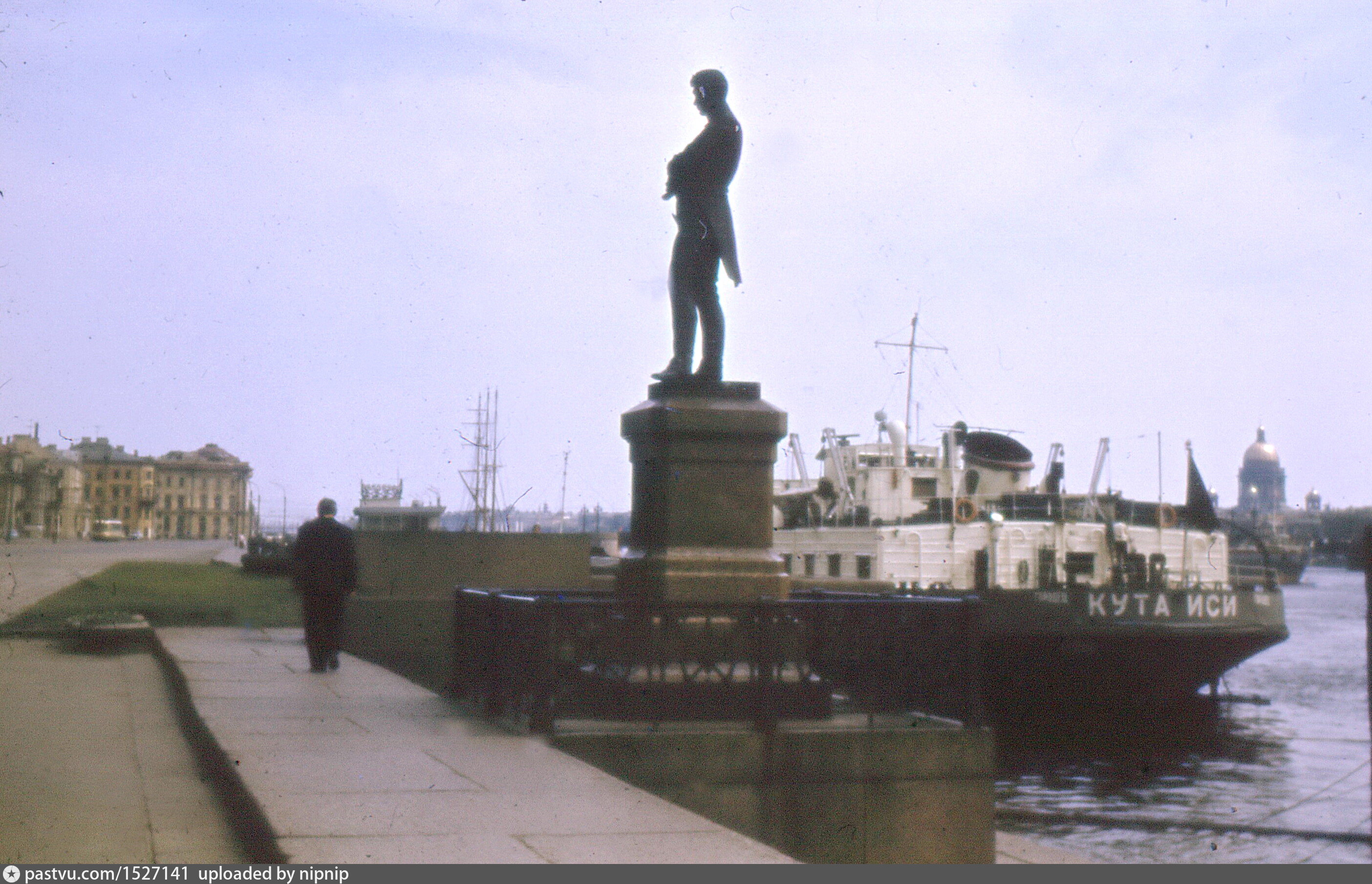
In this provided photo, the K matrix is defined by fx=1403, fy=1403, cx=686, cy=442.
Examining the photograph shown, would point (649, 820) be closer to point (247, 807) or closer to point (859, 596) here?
point (247, 807)

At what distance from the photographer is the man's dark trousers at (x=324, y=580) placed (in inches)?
453

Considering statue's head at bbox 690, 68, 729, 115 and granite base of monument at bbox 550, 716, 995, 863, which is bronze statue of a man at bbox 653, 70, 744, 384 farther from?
granite base of monument at bbox 550, 716, 995, 863

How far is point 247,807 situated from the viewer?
18.2 ft

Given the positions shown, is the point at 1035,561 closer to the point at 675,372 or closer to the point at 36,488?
the point at 675,372

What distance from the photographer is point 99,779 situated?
22.9ft

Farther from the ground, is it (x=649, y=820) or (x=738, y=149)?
(x=738, y=149)

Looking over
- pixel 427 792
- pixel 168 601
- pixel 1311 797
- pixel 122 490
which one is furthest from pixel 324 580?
pixel 122 490

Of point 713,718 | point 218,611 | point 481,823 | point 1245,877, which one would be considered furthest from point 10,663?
point 1245,877

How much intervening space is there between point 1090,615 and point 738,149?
55.7ft

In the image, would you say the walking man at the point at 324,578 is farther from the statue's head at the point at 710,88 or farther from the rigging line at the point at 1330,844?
the rigging line at the point at 1330,844

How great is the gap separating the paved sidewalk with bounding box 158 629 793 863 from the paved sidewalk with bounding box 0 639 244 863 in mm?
279

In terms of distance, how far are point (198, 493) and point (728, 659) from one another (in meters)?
86.5

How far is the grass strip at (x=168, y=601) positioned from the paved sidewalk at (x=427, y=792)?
7.79m

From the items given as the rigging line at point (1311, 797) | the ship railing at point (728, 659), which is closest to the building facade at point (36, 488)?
the ship railing at point (728, 659)
